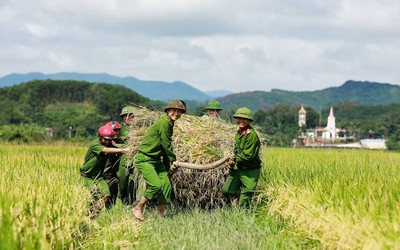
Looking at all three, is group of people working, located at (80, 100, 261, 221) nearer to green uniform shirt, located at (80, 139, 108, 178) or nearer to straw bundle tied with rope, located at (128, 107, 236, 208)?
green uniform shirt, located at (80, 139, 108, 178)

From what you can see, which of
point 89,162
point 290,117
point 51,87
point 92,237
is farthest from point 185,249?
point 51,87

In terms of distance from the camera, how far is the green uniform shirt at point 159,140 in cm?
646

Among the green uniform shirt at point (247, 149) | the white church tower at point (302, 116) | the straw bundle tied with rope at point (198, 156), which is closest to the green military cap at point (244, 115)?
the green uniform shirt at point (247, 149)

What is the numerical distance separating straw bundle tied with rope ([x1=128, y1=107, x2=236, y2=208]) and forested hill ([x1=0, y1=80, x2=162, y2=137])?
57.7 meters

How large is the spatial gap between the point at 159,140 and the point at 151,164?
0.32 metres

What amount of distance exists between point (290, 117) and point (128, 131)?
96158 millimetres

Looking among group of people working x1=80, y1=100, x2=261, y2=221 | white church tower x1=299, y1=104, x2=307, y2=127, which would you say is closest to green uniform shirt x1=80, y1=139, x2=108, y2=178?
group of people working x1=80, y1=100, x2=261, y2=221

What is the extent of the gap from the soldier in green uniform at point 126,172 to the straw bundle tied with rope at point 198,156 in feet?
0.69

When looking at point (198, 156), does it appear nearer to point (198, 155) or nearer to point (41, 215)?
point (198, 155)

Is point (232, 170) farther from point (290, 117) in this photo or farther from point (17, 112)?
point (290, 117)

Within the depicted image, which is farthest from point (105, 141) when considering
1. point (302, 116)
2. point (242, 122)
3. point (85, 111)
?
point (302, 116)

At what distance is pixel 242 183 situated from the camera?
7.03 metres

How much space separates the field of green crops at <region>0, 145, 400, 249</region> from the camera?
13.3 ft

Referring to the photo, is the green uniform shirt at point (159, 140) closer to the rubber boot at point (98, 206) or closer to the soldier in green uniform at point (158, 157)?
the soldier in green uniform at point (158, 157)
